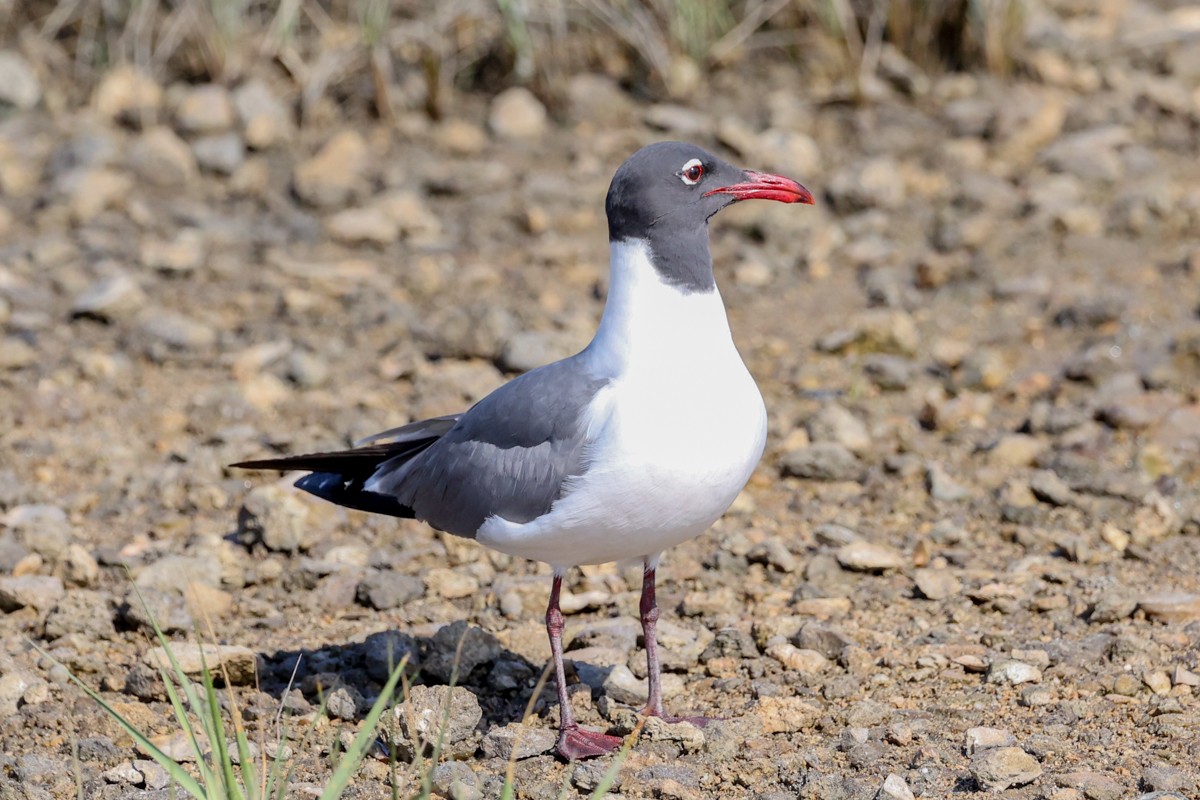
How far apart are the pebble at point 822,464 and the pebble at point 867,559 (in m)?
0.81

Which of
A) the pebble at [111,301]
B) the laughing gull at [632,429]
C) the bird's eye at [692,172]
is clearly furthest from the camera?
the pebble at [111,301]

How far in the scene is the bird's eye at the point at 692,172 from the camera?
188 inches

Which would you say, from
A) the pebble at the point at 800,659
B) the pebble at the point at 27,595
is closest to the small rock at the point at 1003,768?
the pebble at the point at 800,659

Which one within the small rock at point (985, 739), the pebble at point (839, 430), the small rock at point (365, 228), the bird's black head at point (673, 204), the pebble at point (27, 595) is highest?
the bird's black head at point (673, 204)

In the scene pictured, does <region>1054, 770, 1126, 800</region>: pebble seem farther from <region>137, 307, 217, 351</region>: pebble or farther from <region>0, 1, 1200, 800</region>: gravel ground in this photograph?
<region>137, 307, 217, 351</region>: pebble

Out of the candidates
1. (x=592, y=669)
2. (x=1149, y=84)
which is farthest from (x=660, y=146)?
(x=1149, y=84)

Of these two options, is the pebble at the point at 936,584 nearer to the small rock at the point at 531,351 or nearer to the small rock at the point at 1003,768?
the small rock at the point at 1003,768

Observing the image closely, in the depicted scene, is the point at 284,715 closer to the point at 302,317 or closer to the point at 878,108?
the point at 302,317

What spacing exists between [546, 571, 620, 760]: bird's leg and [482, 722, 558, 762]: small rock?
0.04 meters

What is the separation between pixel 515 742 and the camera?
461 cm

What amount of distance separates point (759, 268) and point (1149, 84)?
3182 mm

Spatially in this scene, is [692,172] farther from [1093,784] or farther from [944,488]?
[944,488]

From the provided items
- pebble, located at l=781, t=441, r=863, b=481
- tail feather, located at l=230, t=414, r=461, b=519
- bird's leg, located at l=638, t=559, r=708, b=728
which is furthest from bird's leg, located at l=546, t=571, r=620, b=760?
pebble, located at l=781, t=441, r=863, b=481

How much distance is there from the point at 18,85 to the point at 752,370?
540 centimetres
